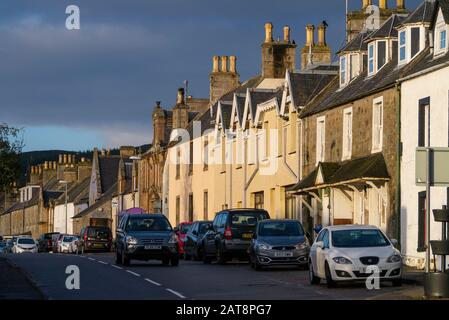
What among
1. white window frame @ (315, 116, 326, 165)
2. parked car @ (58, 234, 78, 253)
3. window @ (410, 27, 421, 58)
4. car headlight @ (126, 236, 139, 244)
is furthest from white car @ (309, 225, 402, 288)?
parked car @ (58, 234, 78, 253)

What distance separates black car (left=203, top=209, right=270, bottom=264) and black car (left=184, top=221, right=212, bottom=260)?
278cm

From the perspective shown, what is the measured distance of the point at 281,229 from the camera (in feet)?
121

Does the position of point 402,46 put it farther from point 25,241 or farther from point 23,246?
point 25,241

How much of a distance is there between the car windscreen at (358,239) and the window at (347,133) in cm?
1598

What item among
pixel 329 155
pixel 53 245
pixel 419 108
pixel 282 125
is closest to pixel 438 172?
pixel 419 108

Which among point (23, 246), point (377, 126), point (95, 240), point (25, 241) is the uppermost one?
point (377, 126)

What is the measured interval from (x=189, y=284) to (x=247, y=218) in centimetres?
1320

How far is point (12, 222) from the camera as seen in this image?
164 metres

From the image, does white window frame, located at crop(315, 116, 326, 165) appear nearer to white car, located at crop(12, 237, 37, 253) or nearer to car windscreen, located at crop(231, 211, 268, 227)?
car windscreen, located at crop(231, 211, 268, 227)

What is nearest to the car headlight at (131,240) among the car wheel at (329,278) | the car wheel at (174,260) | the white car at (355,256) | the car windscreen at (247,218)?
the car wheel at (174,260)

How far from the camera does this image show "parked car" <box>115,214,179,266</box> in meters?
38.0

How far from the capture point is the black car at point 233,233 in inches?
1593

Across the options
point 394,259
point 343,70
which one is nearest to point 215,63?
point 343,70

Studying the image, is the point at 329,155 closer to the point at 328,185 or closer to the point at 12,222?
the point at 328,185
